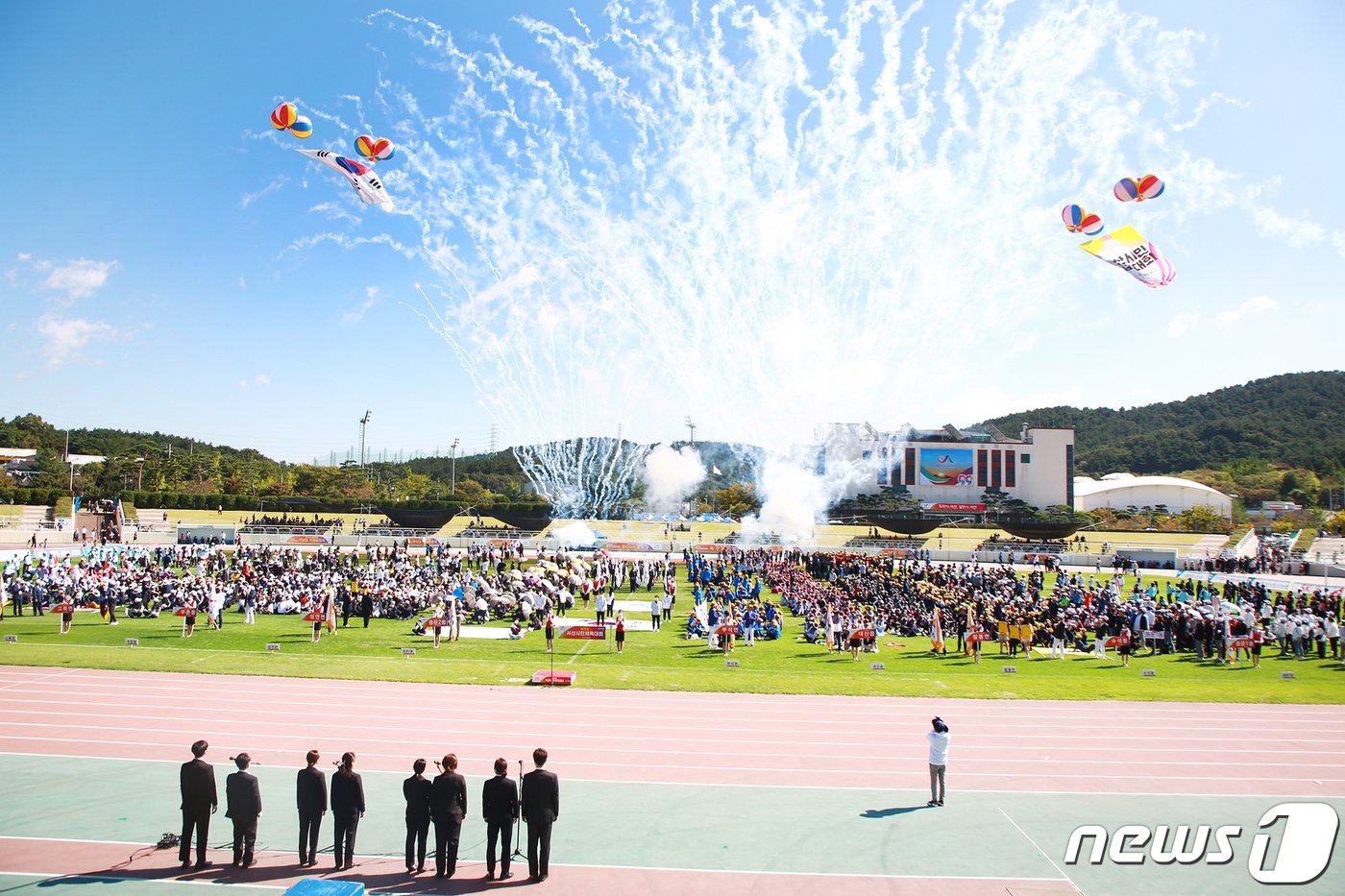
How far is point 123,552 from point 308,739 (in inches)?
1280

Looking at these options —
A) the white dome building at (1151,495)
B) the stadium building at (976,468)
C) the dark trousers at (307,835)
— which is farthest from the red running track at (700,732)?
the white dome building at (1151,495)

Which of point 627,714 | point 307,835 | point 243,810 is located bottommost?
point 627,714

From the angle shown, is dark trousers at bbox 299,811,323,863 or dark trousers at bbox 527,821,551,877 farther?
dark trousers at bbox 299,811,323,863

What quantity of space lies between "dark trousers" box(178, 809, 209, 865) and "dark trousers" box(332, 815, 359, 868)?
138cm

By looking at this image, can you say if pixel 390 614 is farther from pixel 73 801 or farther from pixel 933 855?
pixel 933 855

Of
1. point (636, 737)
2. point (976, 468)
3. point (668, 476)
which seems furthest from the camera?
point (976, 468)

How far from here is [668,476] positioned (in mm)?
93562

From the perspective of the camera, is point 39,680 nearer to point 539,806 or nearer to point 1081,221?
point 539,806

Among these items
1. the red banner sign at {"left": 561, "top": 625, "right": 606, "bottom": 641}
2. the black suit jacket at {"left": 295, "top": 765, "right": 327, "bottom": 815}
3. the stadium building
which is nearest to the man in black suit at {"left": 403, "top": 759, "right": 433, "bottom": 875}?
the black suit jacket at {"left": 295, "top": 765, "right": 327, "bottom": 815}

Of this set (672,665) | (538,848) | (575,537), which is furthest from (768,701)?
(575,537)

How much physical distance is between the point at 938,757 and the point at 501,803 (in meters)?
5.73

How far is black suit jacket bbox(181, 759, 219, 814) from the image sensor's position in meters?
7.72

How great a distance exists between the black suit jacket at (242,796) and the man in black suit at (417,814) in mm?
1560

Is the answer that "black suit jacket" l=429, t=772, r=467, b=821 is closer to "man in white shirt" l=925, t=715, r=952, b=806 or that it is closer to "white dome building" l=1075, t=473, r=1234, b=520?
"man in white shirt" l=925, t=715, r=952, b=806
